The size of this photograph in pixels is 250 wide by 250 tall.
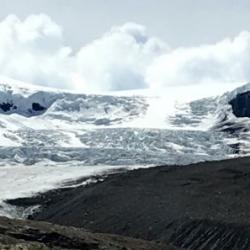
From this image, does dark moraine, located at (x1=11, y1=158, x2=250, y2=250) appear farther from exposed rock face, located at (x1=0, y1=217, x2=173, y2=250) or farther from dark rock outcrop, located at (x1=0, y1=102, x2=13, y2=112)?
dark rock outcrop, located at (x1=0, y1=102, x2=13, y2=112)

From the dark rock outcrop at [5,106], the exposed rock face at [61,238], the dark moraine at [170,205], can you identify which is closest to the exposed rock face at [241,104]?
the dark rock outcrop at [5,106]

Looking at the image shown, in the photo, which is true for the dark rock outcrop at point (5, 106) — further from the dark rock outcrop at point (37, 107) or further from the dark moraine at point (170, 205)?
the dark moraine at point (170, 205)

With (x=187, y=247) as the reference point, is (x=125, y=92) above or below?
above

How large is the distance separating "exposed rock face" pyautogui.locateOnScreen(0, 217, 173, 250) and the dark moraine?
951cm

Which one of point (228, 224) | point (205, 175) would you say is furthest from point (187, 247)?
point (205, 175)

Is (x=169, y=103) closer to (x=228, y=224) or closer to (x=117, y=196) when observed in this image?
(x=117, y=196)

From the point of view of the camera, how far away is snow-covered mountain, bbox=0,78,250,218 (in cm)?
11388

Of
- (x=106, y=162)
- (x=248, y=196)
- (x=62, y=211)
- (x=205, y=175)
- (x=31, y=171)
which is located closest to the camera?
(x=248, y=196)

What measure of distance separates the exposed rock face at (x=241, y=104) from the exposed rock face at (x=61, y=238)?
13361 cm

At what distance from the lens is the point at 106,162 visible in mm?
105438

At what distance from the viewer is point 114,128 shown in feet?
Answer: 477

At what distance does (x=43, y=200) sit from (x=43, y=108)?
118 meters

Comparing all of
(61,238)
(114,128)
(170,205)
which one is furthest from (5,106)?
(61,238)

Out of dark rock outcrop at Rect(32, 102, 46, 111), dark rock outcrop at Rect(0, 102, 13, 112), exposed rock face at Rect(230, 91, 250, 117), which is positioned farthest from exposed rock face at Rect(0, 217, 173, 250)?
dark rock outcrop at Rect(0, 102, 13, 112)
